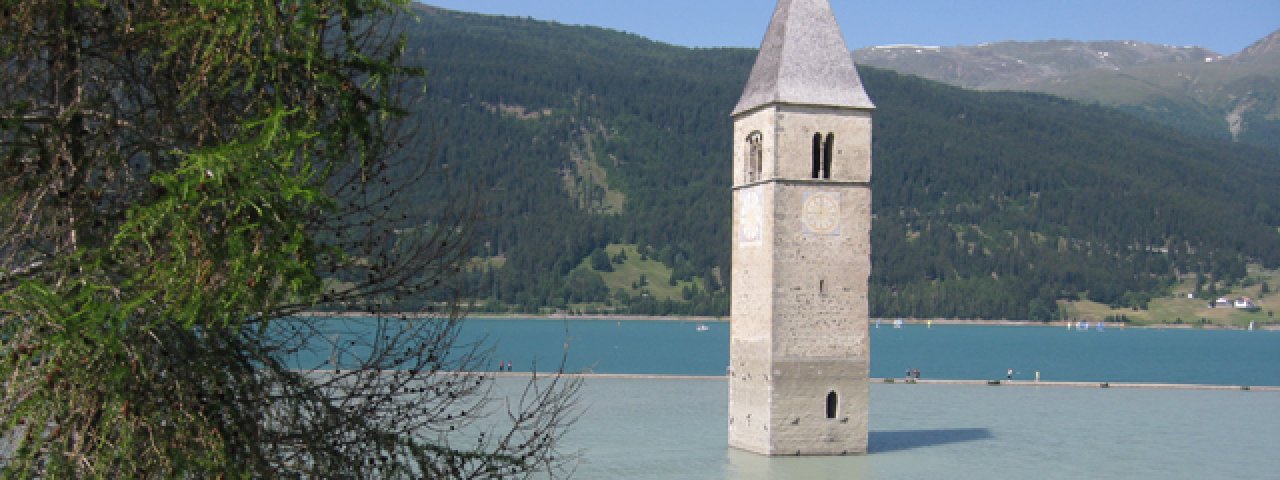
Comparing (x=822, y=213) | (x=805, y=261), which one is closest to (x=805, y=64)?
(x=822, y=213)

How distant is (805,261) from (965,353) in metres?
101

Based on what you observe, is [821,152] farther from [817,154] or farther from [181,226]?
[181,226]

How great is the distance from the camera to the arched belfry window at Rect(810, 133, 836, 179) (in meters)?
32.7

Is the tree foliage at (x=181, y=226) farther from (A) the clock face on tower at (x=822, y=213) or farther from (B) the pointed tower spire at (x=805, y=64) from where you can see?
(B) the pointed tower spire at (x=805, y=64)

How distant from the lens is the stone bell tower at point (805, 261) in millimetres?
31547

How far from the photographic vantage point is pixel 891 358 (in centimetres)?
11669

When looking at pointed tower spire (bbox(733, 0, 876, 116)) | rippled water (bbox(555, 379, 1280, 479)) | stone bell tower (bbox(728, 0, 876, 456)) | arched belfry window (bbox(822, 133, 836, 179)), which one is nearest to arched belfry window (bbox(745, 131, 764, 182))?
stone bell tower (bbox(728, 0, 876, 456))

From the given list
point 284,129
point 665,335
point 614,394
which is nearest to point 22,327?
point 284,129

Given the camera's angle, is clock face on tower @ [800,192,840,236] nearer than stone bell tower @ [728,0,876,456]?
No

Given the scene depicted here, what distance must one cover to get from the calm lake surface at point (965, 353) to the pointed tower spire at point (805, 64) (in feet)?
109

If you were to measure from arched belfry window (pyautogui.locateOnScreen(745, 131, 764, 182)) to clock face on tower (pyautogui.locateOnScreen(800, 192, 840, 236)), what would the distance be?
167cm

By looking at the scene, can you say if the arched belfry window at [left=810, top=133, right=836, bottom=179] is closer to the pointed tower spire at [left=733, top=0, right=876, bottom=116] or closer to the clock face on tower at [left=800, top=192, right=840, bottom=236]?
the clock face on tower at [left=800, top=192, right=840, bottom=236]

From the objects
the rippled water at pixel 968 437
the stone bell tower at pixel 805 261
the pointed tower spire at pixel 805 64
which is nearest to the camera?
the stone bell tower at pixel 805 261

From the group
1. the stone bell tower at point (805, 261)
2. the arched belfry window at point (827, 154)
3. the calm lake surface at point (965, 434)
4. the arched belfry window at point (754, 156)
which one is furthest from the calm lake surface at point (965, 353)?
the arched belfry window at point (827, 154)
